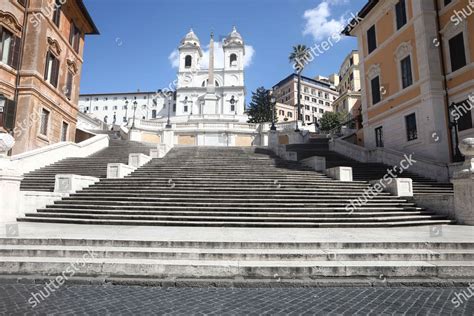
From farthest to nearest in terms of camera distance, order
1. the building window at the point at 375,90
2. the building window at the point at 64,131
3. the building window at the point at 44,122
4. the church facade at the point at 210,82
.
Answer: the church facade at the point at 210,82, the building window at the point at 64,131, the building window at the point at 375,90, the building window at the point at 44,122

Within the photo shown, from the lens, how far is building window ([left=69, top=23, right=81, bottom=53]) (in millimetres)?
24391

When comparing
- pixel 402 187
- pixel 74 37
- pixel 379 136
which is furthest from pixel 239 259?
pixel 74 37

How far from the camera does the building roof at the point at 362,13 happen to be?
22.7 metres

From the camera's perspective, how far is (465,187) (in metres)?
9.34

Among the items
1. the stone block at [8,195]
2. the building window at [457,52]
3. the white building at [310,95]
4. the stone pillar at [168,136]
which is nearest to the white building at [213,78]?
the white building at [310,95]

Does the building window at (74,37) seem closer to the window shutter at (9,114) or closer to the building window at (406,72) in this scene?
the window shutter at (9,114)

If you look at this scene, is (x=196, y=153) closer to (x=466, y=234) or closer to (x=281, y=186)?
(x=281, y=186)

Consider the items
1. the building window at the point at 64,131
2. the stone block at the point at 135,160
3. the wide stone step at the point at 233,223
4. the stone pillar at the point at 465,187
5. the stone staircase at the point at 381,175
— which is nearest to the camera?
the wide stone step at the point at 233,223

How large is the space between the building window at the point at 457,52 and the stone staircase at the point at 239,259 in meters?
14.5

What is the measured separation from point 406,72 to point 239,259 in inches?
771

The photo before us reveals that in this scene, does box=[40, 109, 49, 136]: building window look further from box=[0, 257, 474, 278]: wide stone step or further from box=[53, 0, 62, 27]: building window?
box=[0, 257, 474, 278]: wide stone step

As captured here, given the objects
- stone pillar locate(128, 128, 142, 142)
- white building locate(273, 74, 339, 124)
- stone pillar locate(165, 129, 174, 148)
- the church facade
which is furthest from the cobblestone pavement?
white building locate(273, 74, 339, 124)

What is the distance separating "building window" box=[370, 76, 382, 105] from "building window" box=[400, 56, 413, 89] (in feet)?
8.48
